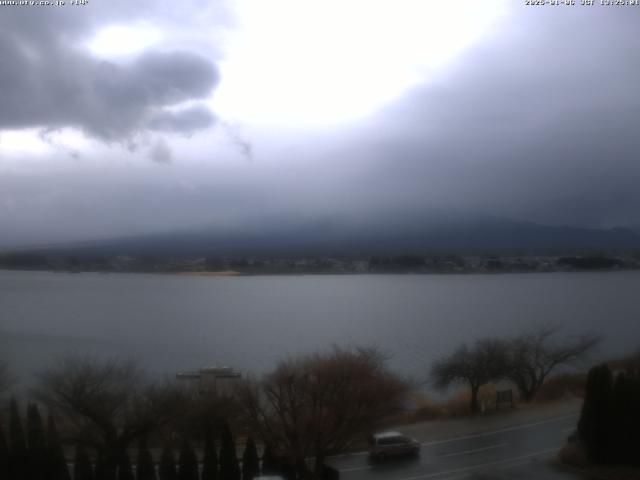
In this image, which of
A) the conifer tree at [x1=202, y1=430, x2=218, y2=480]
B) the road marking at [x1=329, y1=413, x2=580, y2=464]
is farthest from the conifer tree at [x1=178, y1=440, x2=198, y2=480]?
the road marking at [x1=329, y1=413, x2=580, y2=464]

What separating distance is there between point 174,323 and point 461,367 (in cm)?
1677

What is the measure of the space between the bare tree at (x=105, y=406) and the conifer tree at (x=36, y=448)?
0.61 m

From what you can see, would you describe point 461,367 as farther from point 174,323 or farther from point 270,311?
point 270,311

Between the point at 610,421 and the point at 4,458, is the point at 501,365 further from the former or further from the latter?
the point at 4,458

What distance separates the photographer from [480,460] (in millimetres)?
11008

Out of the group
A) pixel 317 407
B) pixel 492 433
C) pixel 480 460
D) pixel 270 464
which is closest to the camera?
pixel 270 464

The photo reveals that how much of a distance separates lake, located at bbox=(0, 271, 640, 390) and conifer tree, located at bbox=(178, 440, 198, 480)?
6982 millimetres

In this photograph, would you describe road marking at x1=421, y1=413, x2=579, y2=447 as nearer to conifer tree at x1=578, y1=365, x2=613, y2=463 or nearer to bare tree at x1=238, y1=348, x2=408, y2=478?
bare tree at x1=238, y1=348, x2=408, y2=478

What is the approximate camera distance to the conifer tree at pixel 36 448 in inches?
358

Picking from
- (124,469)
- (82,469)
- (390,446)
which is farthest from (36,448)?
(390,446)

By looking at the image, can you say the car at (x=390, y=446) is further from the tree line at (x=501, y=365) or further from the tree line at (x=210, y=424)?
the tree line at (x=501, y=365)

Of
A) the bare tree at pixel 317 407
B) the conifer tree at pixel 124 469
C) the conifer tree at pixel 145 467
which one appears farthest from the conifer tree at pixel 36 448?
the bare tree at pixel 317 407

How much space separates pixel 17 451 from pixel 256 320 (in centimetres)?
2137

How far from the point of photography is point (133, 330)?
2697 cm
